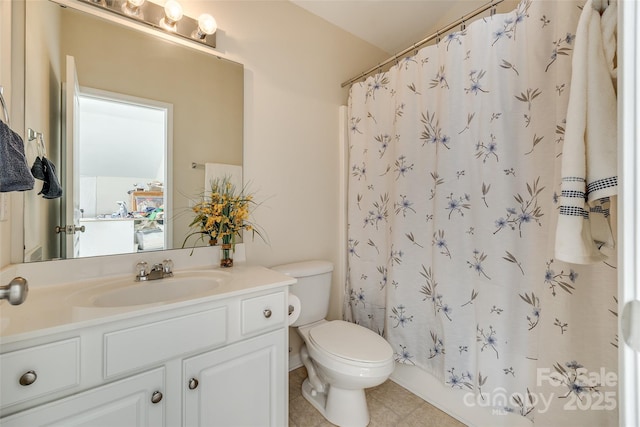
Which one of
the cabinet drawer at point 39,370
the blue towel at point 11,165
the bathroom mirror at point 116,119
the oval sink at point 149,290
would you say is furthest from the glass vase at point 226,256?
the blue towel at point 11,165

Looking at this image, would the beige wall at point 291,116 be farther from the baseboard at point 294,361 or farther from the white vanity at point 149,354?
the white vanity at point 149,354

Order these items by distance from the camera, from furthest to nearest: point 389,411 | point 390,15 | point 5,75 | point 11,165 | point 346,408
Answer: point 390,15
point 389,411
point 346,408
point 5,75
point 11,165

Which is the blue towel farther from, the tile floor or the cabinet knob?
the tile floor

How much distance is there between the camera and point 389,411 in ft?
5.00

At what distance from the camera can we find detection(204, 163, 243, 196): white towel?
1.49 metres

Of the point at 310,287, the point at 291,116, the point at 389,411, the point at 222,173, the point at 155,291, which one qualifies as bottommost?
the point at 389,411

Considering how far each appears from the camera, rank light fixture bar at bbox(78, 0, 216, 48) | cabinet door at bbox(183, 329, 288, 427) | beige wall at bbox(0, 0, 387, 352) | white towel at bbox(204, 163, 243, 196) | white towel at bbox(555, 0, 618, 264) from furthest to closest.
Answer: beige wall at bbox(0, 0, 387, 352), white towel at bbox(204, 163, 243, 196), light fixture bar at bbox(78, 0, 216, 48), cabinet door at bbox(183, 329, 288, 427), white towel at bbox(555, 0, 618, 264)

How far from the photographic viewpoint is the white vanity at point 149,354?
0.73 meters

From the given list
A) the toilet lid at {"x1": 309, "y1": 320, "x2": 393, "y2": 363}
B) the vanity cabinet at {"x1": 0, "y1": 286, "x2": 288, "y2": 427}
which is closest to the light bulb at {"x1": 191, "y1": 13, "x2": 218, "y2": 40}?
the vanity cabinet at {"x1": 0, "y1": 286, "x2": 288, "y2": 427}

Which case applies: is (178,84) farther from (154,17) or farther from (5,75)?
(5,75)

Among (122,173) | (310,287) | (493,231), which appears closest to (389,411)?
(310,287)

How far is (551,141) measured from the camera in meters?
1.09

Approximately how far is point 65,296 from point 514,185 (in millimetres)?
1838

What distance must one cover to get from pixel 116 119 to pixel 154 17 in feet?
1.81
